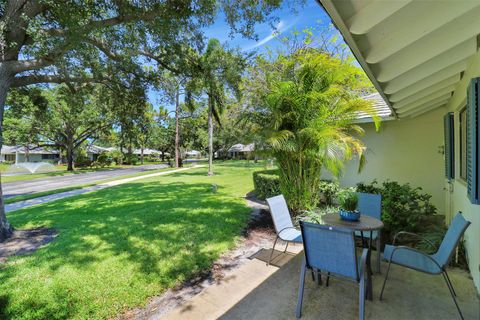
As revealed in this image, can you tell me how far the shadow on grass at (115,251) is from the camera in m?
3.12

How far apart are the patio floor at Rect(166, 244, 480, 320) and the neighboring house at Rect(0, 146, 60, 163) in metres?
49.8

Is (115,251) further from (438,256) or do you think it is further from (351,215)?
(438,256)

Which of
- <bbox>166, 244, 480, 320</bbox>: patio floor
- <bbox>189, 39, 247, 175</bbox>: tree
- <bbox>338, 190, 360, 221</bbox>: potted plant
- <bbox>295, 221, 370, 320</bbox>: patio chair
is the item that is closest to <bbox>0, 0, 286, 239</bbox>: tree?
<bbox>189, 39, 247, 175</bbox>: tree

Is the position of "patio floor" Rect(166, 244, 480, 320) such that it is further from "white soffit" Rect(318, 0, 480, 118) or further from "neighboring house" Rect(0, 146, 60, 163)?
"neighboring house" Rect(0, 146, 60, 163)

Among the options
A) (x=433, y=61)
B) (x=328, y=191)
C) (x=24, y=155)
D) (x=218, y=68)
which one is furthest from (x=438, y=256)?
(x=24, y=155)

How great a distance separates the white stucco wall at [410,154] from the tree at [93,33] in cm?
475

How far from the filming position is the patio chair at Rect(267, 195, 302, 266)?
13.4 feet

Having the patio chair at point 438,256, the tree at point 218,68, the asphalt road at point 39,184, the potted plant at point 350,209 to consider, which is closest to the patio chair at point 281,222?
the potted plant at point 350,209

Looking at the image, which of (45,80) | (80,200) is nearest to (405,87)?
(45,80)

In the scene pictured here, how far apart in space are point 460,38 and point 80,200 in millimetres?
11219

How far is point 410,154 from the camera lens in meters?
6.93

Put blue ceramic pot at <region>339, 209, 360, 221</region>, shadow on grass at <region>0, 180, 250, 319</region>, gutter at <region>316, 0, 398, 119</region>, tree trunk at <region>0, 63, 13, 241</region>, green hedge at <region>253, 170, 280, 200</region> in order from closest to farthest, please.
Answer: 1. gutter at <region>316, 0, 398, 119</region>
2. shadow on grass at <region>0, 180, 250, 319</region>
3. blue ceramic pot at <region>339, 209, 360, 221</region>
4. tree trunk at <region>0, 63, 13, 241</region>
5. green hedge at <region>253, 170, 280, 200</region>

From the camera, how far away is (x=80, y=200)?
945 centimetres

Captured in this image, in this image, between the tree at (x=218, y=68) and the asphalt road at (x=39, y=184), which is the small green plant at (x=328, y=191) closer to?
the tree at (x=218, y=68)
